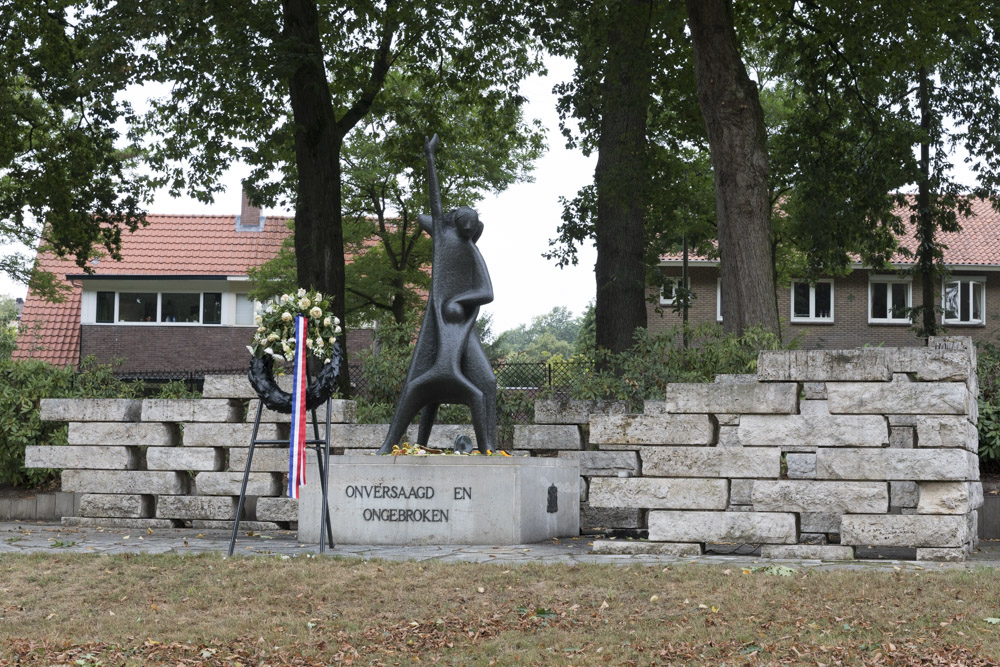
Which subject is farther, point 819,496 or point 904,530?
point 819,496

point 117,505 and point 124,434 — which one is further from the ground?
point 124,434

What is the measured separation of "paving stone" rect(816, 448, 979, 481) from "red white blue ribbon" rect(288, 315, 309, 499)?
4.23 m

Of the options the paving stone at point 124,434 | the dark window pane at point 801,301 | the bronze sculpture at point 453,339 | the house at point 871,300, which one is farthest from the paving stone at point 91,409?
the dark window pane at point 801,301

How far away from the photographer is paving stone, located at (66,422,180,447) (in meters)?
12.6

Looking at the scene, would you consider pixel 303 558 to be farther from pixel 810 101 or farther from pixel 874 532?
pixel 810 101

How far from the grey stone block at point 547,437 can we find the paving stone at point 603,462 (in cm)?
16

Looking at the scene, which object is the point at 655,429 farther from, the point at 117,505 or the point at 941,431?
the point at 117,505

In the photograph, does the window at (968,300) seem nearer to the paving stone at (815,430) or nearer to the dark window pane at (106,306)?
the dark window pane at (106,306)

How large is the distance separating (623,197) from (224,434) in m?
7.71

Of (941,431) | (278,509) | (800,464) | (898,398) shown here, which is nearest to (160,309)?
(278,509)

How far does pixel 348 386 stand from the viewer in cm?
1461

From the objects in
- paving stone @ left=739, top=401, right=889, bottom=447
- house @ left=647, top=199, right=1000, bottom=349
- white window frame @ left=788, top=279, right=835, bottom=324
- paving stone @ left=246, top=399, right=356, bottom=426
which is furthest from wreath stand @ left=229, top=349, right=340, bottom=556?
white window frame @ left=788, top=279, right=835, bottom=324

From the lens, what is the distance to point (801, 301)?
38.0 m

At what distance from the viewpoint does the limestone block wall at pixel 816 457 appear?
8.99 m
